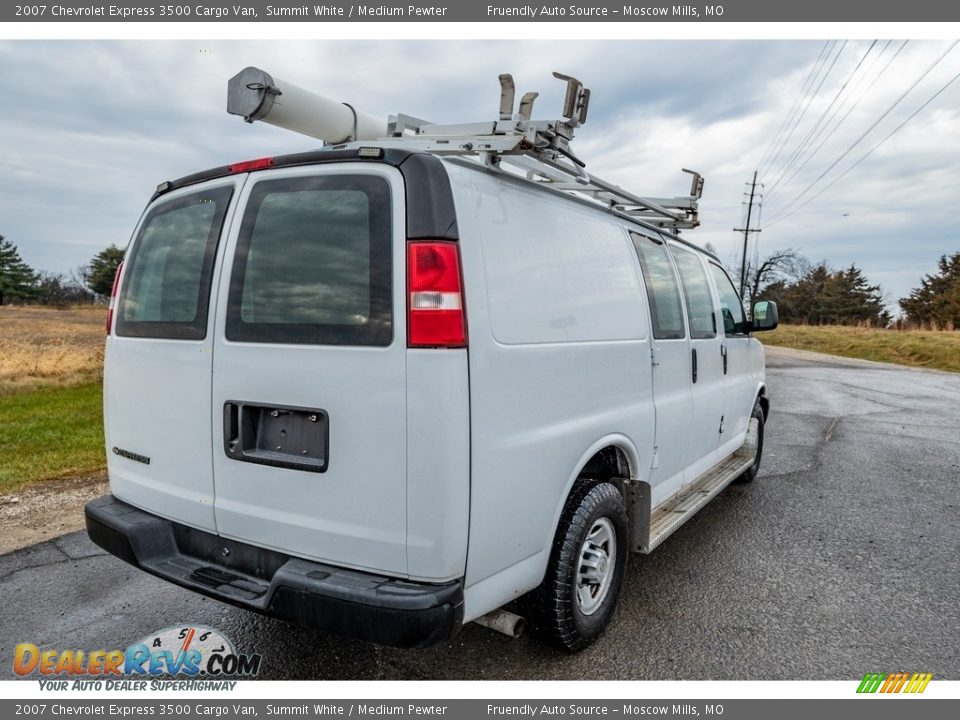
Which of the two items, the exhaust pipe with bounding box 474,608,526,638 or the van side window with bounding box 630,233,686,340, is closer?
the exhaust pipe with bounding box 474,608,526,638

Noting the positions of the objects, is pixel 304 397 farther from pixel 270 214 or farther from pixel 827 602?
pixel 827 602

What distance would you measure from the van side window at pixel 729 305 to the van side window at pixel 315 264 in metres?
3.49

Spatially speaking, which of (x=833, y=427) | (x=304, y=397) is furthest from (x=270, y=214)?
(x=833, y=427)

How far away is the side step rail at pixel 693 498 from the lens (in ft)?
11.5

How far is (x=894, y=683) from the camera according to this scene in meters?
2.73

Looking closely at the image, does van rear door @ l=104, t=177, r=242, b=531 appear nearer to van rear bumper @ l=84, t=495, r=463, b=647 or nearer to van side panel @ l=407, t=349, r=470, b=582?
van rear bumper @ l=84, t=495, r=463, b=647

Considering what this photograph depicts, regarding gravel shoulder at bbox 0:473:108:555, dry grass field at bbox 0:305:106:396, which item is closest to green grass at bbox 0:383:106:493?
gravel shoulder at bbox 0:473:108:555

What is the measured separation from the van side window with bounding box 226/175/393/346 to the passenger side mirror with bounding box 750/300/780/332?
4.06m

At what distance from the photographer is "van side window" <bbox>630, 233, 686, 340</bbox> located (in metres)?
3.67

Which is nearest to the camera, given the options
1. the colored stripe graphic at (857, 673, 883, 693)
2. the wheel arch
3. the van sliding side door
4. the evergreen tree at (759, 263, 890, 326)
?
the colored stripe graphic at (857, 673, 883, 693)

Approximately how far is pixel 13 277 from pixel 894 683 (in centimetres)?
7326

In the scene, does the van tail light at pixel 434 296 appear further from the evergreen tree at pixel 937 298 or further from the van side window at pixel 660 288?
the evergreen tree at pixel 937 298

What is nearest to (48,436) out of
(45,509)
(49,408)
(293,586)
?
(49,408)

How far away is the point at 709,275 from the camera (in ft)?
16.1
